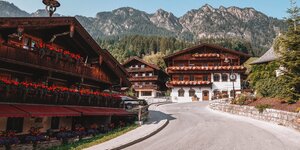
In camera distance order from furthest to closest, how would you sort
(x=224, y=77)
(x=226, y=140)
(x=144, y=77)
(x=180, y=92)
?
(x=144, y=77), (x=224, y=77), (x=180, y=92), (x=226, y=140)

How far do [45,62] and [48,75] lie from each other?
1017mm

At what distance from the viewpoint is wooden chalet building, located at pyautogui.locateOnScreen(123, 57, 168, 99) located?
6706 centimetres

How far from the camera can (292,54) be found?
65.5 ft

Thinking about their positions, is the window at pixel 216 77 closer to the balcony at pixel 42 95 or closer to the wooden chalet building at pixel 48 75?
the wooden chalet building at pixel 48 75

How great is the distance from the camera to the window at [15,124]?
13.1 metres

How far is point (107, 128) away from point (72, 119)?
258 centimetres

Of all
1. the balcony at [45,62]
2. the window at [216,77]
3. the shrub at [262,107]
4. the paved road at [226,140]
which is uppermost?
the window at [216,77]

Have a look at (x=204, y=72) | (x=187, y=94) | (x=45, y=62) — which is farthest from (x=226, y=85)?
(x=45, y=62)

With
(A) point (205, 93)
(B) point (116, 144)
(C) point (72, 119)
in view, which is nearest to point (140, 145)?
(B) point (116, 144)

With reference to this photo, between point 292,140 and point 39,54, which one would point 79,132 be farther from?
point 292,140

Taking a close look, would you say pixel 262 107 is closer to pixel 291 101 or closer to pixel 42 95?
pixel 291 101

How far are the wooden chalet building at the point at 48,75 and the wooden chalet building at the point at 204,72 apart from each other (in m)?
32.7

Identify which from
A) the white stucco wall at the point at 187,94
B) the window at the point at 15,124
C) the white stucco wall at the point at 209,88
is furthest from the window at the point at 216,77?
the window at the point at 15,124

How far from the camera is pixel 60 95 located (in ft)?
48.9
